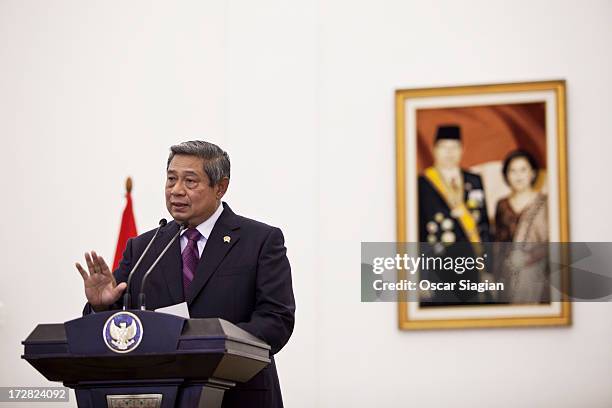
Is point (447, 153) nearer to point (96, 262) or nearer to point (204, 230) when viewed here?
point (204, 230)

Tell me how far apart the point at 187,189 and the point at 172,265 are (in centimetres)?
25

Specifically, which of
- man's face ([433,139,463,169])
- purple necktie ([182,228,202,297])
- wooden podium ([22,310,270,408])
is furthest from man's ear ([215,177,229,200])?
man's face ([433,139,463,169])

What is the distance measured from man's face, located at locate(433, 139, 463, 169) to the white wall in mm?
272

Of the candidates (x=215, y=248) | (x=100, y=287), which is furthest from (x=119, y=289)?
(x=215, y=248)

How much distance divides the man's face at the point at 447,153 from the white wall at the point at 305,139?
0.27 metres

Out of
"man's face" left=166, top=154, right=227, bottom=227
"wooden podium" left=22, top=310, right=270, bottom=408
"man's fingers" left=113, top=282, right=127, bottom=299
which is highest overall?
"man's face" left=166, top=154, right=227, bottom=227

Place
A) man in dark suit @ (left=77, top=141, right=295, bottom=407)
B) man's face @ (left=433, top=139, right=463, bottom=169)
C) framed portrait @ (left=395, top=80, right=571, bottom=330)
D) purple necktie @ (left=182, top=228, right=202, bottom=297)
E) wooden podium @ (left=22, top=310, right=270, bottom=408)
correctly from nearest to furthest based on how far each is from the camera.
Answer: wooden podium @ (left=22, top=310, right=270, bottom=408)
man in dark suit @ (left=77, top=141, right=295, bottom=407)
purple necktie @ (left=182, top=228, right=202, bottom=297)
framed portrait @ (left=395, top=80, right=571, bottom=330)
man's face @ (left=433, top=139, right=463, bottom=169)

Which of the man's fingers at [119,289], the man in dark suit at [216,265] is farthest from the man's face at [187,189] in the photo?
the man's fingers at [119,289]

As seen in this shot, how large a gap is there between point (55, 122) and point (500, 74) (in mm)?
2835

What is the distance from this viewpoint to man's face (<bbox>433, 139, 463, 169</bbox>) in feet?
20.0

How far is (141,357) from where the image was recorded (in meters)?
2.81

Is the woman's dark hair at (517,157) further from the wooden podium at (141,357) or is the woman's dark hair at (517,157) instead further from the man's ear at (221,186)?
the wooden podium at (141,357)

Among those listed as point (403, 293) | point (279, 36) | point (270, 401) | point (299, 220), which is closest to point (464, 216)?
point (403, 293)

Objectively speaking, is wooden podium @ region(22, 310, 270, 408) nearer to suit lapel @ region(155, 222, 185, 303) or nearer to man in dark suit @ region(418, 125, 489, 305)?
suit lapel @ region(155, 222, 185, 303)
